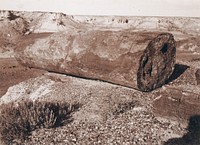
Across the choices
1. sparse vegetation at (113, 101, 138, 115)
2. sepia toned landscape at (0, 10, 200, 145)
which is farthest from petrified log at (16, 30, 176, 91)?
sparse vegetation at (113, 101, 138, 115)

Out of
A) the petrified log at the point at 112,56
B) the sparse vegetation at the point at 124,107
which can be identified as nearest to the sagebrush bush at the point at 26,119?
the sparse vegetation at the point at 124,107

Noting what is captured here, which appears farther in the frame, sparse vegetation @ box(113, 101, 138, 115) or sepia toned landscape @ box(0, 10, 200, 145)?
sparse vegetation @ box(113, 101, 138, 115)

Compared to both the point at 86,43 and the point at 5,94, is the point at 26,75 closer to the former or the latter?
the point at 5,94

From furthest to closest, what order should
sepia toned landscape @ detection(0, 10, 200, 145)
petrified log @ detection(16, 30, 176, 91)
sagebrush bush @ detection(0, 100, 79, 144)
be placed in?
petrified log @ detection(16, 30, 176, 91)
sepia toned landscape @ detection(0, 10, 200, 145)
sagebrush bush @ detection(0, 100, 79, 144)

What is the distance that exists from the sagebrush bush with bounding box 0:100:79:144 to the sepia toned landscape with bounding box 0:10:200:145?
20mm

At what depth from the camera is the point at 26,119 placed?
20.7ft

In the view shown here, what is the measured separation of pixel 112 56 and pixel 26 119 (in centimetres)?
302

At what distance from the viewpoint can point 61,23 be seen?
25.5 meters

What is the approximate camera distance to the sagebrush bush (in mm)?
5934

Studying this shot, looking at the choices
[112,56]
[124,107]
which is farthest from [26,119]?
[112,56]

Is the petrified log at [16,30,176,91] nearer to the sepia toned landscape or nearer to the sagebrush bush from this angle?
the sepia toned landscape

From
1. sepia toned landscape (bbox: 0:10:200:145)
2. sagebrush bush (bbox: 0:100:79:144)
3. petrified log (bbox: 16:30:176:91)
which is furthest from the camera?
petrified log (bbox: 16:30:176:91)

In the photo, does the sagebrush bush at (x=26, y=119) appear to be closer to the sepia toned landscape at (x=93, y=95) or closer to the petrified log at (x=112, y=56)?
the sepia toned landscape at (x=93, y=95)

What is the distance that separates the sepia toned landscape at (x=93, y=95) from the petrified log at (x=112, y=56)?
3cm
